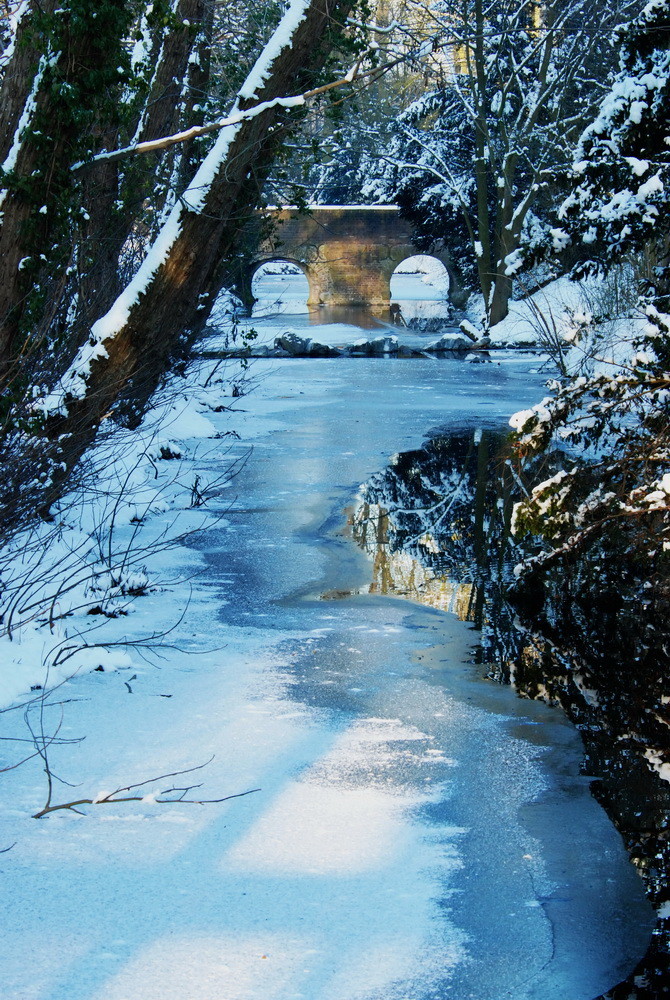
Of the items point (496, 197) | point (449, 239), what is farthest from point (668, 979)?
point (449, 239)

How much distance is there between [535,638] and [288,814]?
120 inches

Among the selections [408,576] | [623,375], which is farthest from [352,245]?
[408,576]

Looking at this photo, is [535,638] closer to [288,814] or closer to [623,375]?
[623,375]

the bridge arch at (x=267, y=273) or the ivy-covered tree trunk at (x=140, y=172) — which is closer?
the ivy-covered tree trunk at (x=140, y=172)

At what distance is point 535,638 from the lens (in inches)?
278

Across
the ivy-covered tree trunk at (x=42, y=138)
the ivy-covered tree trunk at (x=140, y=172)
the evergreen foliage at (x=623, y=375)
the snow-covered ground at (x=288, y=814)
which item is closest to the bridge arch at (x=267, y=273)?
the ivy-covered tree trunk at (x=140, y=172)

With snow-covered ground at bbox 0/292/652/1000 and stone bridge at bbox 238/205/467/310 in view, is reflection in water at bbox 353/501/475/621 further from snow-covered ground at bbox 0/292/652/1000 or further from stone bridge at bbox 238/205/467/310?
stone bridge at bbox 238/205/467/310

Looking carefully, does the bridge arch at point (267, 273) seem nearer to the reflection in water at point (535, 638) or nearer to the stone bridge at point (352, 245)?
the stone bridge at point (352, 245)

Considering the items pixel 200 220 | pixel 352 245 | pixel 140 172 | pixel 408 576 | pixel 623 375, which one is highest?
pixel 352 245

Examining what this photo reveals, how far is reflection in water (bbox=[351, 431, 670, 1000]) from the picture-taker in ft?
14.8

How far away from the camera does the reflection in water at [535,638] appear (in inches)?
178

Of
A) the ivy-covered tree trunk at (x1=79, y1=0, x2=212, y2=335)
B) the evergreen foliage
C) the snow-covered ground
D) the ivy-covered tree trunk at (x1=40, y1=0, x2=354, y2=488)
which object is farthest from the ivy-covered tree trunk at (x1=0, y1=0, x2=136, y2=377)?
the evergreen foliage

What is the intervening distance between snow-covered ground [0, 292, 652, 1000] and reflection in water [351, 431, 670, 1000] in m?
0.12

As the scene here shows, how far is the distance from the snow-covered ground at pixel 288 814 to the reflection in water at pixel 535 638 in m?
0.12
